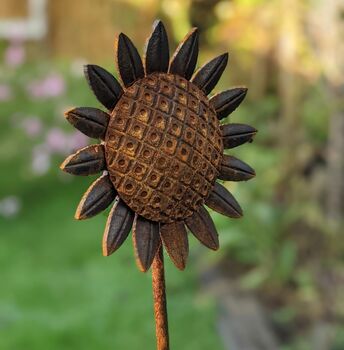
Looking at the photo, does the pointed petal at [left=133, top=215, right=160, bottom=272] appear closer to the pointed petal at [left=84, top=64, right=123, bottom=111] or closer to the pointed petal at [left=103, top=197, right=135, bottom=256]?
the pointed petal at [left=103, top=197, right=135, bottom=256]

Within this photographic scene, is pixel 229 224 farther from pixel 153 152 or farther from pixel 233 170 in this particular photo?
pixel 153 152

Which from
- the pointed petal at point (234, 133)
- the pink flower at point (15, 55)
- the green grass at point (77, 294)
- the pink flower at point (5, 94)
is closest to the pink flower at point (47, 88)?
the pink flower at point (5, 94)

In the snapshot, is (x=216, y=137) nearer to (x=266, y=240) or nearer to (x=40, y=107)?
(x=266, y=240)

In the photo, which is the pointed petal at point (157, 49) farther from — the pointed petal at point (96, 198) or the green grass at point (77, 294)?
the green grass at point (77, 294)

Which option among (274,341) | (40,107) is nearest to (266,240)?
(274,341)

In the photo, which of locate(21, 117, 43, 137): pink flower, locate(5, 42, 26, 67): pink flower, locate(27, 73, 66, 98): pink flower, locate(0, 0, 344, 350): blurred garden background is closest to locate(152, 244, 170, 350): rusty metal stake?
locate(0, 0, 344, 350): blurred garden background

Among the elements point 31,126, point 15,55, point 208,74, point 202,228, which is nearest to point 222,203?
point 202,228
